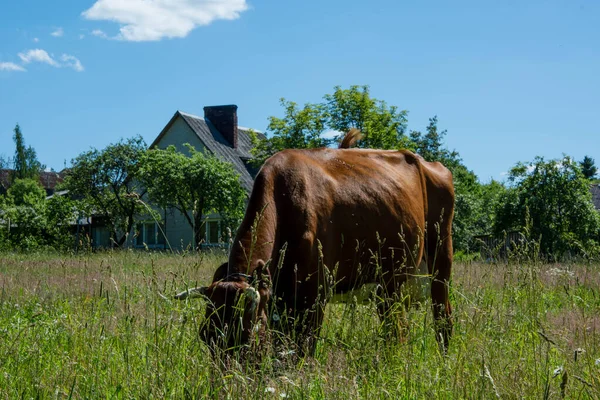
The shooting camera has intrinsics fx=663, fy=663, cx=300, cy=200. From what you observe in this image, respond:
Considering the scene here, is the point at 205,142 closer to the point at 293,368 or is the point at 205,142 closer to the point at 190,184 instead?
the point at 190,184

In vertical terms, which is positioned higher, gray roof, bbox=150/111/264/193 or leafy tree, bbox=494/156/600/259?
gray roof, bbox=150/111/264/193

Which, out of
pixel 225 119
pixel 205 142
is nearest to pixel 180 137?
pixel 205 142

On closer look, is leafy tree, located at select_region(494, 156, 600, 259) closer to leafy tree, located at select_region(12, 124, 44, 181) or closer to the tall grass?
the tall grass

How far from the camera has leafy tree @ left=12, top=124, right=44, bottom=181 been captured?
93.2 metres

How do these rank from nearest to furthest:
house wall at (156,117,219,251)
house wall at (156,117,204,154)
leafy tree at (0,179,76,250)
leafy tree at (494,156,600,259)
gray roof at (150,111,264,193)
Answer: leafy tree at (494,156,600,259), leafy tree at (0,179,76,250), house wall at (156,117,219,251), gray roof at (150,111,264,193), house wall at (156,117,204,154)

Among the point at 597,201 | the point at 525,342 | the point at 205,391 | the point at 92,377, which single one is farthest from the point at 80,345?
the point at 597,201

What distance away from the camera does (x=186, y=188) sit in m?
31.5

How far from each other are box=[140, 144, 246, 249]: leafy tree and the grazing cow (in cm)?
2410

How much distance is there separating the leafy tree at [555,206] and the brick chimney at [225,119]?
2844 centimetres

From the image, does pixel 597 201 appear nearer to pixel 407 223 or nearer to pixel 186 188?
pixel 186 188

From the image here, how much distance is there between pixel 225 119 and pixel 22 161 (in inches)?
2279

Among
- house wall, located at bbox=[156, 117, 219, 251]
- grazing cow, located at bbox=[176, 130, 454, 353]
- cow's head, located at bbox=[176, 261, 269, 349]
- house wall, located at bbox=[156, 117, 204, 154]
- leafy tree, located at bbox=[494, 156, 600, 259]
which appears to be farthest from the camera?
house wall, located at bbox=[156, 117, 204, 154]

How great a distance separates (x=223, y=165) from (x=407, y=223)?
86.9ft

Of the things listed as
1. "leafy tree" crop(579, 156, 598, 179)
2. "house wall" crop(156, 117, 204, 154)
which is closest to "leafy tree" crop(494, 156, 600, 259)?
"house wall" crop(156, 117, 204, 154)
